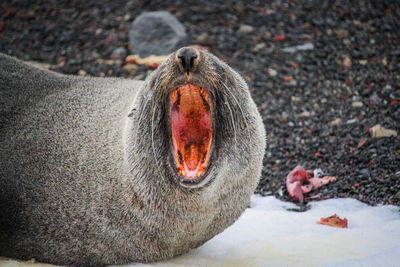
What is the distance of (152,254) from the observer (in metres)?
3.65

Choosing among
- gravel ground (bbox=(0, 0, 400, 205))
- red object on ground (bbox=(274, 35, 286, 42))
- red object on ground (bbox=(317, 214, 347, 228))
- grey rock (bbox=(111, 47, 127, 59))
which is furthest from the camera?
red object on ground (bbox=(274, 35, 286, 42))

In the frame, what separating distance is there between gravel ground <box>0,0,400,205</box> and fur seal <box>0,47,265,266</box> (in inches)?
68.2

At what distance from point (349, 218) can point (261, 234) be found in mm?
821

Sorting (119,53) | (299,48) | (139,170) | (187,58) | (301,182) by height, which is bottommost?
(301,182)

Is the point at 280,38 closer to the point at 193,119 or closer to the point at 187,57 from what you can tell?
the point at 193,119

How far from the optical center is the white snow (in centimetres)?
371

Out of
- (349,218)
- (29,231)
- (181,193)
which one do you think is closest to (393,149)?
(349,218)

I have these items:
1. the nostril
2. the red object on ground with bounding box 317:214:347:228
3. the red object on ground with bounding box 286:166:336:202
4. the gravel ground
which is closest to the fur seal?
the nostril

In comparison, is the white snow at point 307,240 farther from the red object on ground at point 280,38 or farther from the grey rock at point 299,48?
the red object on ground at point 280,38

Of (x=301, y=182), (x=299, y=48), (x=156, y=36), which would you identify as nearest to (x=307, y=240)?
(x=301, y=182)

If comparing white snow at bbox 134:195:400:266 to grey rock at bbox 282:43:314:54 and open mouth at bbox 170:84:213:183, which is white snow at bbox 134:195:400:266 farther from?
grey rock at bbox 282:43:314:54

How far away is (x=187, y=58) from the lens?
3.10 meters

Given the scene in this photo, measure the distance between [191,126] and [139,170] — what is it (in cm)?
49

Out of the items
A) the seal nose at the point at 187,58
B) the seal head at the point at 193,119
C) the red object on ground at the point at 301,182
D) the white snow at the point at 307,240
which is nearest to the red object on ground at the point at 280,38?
the red object on ground at the point at 301,182
